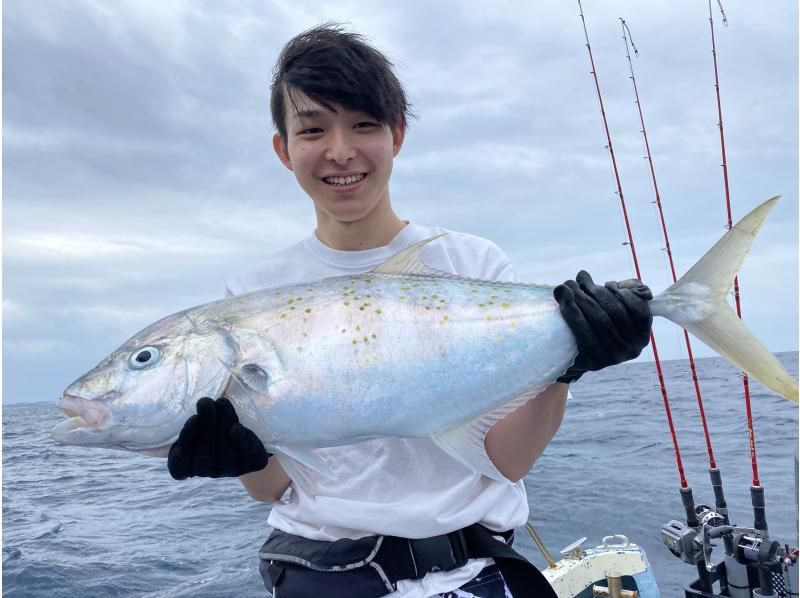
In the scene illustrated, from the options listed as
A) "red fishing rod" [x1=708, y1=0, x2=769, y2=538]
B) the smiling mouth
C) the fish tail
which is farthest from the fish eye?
"red fishing rod" [x1=708, y1=0, x2=769, y2=538]

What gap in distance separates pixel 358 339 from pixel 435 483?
0.62 m

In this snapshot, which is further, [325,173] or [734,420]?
[734,420]

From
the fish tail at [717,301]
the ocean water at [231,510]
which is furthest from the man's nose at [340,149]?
the ocean water at [231,510]

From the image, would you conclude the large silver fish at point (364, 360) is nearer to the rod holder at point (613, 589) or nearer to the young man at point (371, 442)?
the young man at point (371, 442)

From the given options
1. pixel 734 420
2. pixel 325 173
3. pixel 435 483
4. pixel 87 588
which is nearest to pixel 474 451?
pixel 435 483

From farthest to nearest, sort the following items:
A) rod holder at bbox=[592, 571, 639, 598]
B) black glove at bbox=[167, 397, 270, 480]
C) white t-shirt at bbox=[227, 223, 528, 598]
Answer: rod holder at bbox=[592, 571, 639, 598] → white t-shirt at bbox=[227, 223, 528, 598] → black glove at bbox=[167, 397, 270, 480]

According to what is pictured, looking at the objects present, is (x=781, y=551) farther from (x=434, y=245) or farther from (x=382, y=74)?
(x=382, y=74)

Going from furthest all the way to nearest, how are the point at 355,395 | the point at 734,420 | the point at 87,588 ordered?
the point at 734,420, the point at 87,588, the point at 355,395

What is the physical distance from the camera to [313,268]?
2576mm

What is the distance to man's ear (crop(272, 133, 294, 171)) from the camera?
107 inches

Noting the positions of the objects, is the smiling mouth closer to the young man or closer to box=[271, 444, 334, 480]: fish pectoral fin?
the young man

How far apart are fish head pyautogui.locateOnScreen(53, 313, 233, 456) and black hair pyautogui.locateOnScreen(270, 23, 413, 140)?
1.02 m

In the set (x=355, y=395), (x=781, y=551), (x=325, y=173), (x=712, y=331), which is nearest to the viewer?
(x=355, y=395)

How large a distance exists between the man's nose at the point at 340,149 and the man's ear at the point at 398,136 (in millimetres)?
255
